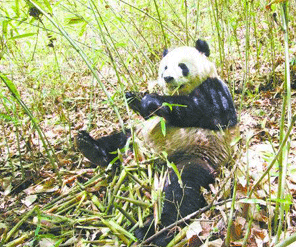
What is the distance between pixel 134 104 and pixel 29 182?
3.47ft

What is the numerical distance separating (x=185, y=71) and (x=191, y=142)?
52cm

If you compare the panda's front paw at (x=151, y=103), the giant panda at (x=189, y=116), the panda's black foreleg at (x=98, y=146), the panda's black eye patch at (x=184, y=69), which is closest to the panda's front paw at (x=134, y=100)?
the giant panda at (x=189, y=116)

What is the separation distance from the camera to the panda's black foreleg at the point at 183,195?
1394 millimetres

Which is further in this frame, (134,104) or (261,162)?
(134,104)

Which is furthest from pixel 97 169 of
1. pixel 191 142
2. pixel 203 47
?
pixel 203 47

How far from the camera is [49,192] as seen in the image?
1.93 m

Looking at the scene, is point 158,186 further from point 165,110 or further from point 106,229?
point 165,110

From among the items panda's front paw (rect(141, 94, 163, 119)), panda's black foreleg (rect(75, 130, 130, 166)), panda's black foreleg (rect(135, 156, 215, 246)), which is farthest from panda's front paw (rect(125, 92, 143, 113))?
panda's black foreleg (rect(135, 156, 215, 246))

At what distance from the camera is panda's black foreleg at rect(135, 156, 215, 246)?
139 centimetres

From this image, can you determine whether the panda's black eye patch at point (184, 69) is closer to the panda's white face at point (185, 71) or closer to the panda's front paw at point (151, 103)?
the panda's white face at point (185, 71)

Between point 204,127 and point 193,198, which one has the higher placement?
point 204,127

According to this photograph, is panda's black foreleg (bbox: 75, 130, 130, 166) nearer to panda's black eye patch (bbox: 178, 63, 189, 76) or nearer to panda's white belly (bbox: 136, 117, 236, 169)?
panda's white belly (bbox: 136, 117, 236, 169)

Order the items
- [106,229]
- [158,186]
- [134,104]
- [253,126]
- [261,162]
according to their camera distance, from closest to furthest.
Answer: [106,229], [158,186], [261,162], [134,104], [253,126]

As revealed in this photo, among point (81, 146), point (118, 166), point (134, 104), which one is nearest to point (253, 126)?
point (134, 104)
